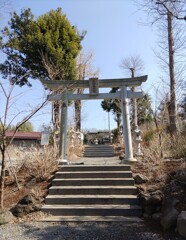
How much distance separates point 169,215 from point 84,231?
1.51m

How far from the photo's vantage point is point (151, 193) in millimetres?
5070

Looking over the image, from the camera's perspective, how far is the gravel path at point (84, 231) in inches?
148

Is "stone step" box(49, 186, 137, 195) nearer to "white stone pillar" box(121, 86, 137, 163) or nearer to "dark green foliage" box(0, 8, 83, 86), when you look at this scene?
"white stone pillar" box(121, 86, 137, 163)

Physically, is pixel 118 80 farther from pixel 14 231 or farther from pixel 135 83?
pixel 14 231

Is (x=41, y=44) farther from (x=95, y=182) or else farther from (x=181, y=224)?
(x=181, y=224)

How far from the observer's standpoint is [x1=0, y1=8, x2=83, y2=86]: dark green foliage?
1364 centimetres

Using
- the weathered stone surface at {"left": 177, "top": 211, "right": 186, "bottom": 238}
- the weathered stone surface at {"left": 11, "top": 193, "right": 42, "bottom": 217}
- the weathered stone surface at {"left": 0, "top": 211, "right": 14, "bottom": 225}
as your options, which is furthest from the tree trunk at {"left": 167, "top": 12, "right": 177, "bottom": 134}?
the weathered stone surface at {"left": 0, "top": 211, "right": 14, "bottom": 225}

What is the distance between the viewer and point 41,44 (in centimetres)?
1372

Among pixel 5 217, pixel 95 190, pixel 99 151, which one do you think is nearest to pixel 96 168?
pixel 95 190

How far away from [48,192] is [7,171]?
7.18ft

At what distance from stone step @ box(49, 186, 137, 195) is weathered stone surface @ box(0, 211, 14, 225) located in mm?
1162

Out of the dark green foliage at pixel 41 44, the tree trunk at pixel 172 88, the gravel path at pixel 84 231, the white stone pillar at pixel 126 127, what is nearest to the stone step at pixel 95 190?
the gravel path at pixel 84 231

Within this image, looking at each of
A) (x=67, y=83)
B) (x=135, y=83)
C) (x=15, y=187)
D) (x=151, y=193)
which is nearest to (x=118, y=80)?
(x=135, y=83)

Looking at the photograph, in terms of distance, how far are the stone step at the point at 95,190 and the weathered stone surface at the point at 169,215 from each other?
4.17 ft
